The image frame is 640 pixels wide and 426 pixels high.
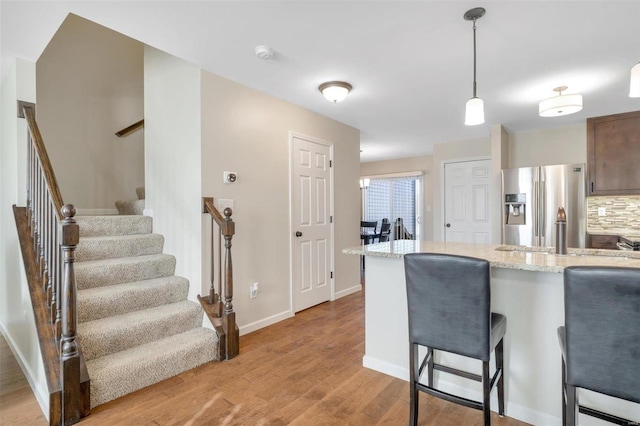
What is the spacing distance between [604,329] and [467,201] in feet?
15.2

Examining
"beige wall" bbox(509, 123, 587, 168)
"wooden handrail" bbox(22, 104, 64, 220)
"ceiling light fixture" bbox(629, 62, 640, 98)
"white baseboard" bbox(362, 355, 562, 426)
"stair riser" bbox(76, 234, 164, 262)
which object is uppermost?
"beige wall" bbox(509, 123, 587, 168)

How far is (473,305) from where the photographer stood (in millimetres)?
1538

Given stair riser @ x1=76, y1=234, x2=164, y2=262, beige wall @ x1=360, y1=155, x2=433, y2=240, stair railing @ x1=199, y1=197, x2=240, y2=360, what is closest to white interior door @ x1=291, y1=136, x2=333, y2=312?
stair railing @ x1=199, y1=197, x2=240, y2=360

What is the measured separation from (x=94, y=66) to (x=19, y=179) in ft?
7.13

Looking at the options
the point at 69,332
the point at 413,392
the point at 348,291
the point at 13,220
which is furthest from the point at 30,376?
the point at 348,291

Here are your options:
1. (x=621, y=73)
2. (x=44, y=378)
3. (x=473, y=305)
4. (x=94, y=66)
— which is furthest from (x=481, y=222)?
(x=94, y=66)

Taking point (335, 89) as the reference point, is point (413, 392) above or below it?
below

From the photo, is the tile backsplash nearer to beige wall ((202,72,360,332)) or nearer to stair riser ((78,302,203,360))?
beige wall ((202,72,360,332))

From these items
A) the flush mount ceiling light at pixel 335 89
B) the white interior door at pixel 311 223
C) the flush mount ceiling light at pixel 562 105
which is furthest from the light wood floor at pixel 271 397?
the flush mount ceiling light at pixel 562 105

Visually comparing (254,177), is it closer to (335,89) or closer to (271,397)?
(335,89)

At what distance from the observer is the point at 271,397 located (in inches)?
81.0

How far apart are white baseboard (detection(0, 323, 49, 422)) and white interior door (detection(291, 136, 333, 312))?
86.6 inches

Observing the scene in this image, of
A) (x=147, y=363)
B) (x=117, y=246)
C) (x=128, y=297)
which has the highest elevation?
(x=117, y=246)

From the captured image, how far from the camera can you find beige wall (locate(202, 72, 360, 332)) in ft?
9.55
